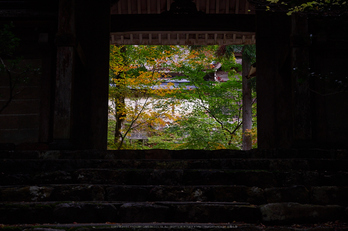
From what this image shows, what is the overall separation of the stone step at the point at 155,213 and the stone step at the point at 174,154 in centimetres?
151

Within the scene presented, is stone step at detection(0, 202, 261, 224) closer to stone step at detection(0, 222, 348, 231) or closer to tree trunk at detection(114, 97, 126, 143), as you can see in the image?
stone step at detection(0, 222, 348, 231)

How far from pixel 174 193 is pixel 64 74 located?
10.4 feet

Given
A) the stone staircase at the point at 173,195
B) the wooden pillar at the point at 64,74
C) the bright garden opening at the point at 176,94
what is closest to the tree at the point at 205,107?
the bright garden opening at the point at 176,94

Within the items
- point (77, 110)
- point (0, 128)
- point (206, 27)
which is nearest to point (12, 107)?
point (0, 128)

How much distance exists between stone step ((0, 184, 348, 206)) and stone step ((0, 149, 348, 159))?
1.16m

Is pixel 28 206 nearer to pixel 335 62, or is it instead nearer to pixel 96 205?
pixel 96 205

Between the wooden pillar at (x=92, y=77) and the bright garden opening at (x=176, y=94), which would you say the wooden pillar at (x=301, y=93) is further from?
the bright garden opening at (x=176, y=94)

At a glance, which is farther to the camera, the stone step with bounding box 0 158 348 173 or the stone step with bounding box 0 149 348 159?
the stone step with bounding box 0 149 348 159

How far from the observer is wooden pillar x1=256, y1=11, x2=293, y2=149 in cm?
663

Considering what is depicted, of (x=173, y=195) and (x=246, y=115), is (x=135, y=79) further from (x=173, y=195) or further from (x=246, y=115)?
(x=173, y=195)

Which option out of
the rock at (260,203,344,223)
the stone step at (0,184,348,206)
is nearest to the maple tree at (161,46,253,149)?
the stone step at (0,184,348,206)

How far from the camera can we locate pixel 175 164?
385 centimetres

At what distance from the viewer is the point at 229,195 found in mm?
3129

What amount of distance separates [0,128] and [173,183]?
177 inches
